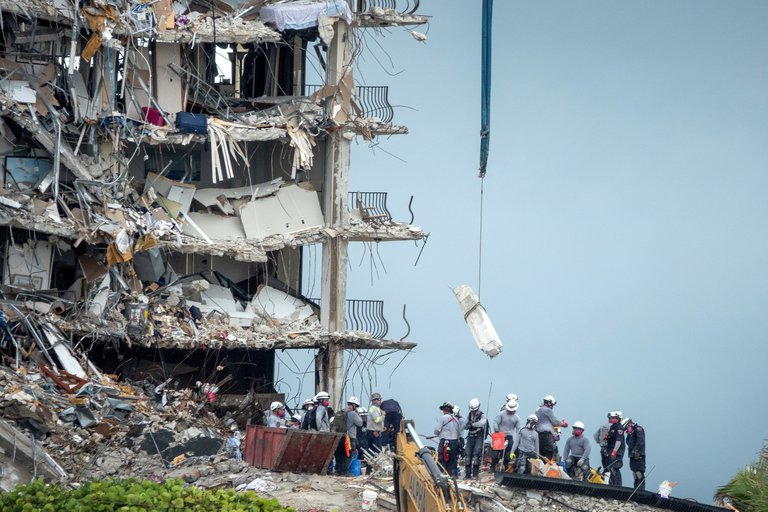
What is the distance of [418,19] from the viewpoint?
46938 mm

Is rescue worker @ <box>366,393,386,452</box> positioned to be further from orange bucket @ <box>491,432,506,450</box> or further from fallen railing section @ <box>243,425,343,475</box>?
fallen railing section @ <box>243,425,343,475</box>

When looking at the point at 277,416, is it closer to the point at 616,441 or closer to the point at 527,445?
the point at 527,445

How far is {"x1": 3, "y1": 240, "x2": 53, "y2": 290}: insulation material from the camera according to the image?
39906mm

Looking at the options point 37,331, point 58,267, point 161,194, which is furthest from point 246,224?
point 37,331

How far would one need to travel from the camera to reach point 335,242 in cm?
4697

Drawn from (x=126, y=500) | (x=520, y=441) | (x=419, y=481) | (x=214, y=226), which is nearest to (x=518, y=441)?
(x=520, y=441)

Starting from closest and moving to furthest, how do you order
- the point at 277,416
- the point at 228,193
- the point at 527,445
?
1. the point at 527,445
2. the point at 277,416
3. the point at 228,193

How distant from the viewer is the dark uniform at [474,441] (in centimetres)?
3425

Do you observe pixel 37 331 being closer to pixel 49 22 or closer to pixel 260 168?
pixel 49 22

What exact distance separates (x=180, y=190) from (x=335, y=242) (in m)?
4.95

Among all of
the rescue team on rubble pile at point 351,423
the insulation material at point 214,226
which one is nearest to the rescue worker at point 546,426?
the rescue team on rubble pile at point 351,423

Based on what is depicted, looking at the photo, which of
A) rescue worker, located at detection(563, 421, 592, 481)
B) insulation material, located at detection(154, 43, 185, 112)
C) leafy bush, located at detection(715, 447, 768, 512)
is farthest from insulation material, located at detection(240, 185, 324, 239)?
leafy bush, located at detection(715, 447, 768, 512)

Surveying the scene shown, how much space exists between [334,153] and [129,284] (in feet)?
27.2

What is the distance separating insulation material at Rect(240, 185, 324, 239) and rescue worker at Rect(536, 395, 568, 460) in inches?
532
